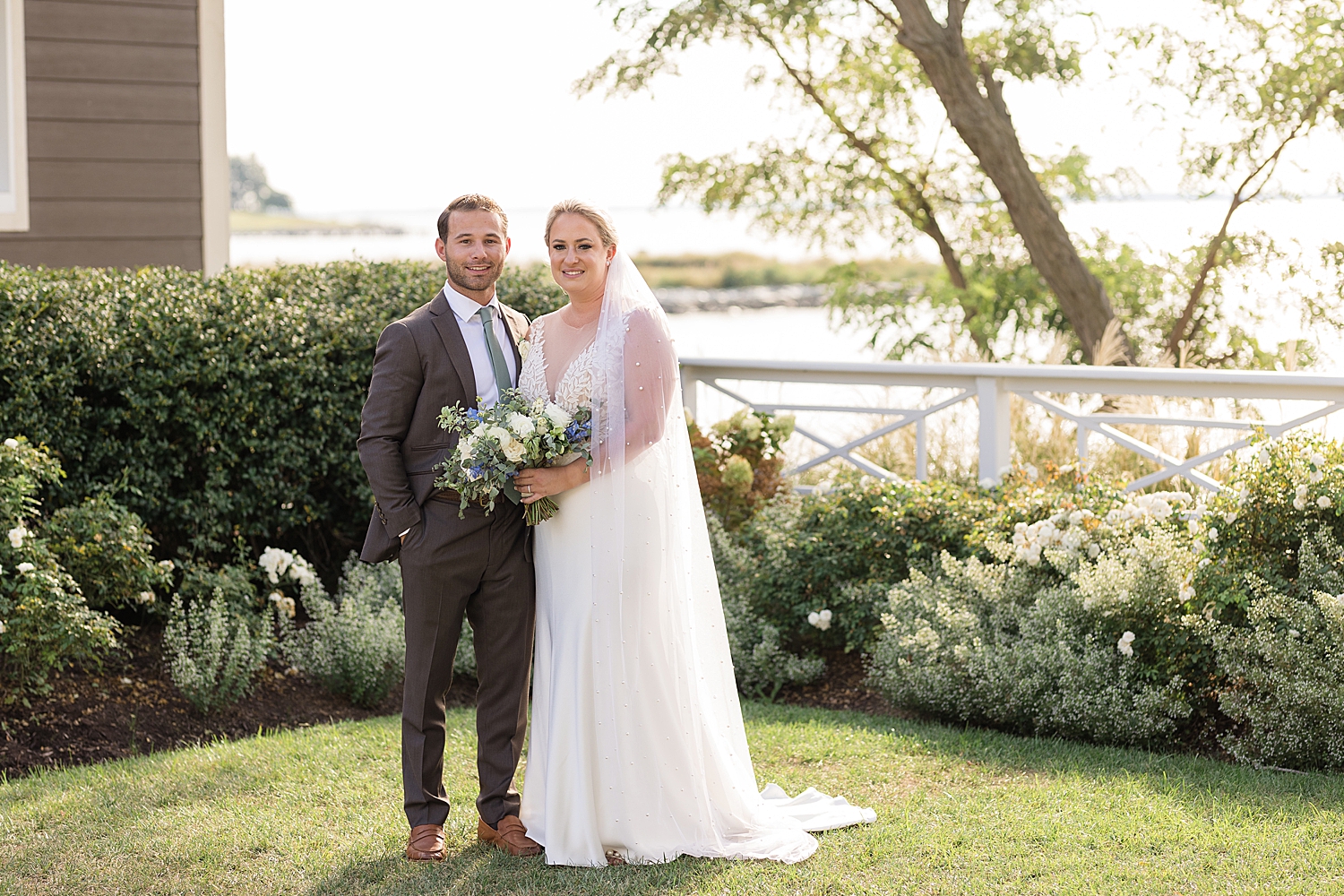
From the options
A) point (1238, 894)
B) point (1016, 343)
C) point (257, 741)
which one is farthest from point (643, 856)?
point (1016, 343)

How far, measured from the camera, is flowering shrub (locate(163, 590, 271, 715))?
17.6ft

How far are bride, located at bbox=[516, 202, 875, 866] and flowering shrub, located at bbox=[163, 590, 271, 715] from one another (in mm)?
2089

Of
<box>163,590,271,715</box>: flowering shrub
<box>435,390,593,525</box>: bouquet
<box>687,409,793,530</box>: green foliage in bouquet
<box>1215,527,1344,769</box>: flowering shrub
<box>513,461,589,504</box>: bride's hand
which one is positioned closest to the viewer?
<box>435,390,593,525</box>: bouquet

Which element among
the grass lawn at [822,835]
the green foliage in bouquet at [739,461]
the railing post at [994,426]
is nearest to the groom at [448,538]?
the grass lawn at [822,835]

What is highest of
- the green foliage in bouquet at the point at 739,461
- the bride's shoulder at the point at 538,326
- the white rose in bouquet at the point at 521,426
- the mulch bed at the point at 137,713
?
the bride's shoulder at the point at 538,326

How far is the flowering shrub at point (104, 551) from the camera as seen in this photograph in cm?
540

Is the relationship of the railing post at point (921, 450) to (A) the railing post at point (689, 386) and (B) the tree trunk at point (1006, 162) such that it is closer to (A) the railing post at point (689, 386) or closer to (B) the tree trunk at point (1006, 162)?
(A) the railing post at point (689, 386)

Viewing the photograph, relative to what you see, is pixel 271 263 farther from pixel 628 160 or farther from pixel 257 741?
pixel 628 160

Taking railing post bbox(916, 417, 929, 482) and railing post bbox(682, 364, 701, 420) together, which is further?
railing post bbox(682, 364, 701, 420)

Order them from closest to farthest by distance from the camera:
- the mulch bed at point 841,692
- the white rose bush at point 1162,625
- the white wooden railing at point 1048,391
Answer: the white rose bush at point 1162,625
the mulch bed at point 841,692
the white wooden railing at point 1048,391

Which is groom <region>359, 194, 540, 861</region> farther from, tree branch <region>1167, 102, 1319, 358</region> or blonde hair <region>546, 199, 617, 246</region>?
tree branch <region>1167, 102, 1319, 358</region>

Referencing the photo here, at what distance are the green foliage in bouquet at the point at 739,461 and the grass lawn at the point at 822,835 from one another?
204cm

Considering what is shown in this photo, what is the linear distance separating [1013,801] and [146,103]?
21.9 ft

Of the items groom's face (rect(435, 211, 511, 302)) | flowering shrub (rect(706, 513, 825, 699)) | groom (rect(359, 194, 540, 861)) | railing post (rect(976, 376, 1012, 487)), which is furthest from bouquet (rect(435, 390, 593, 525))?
railing post (rect(976, 376, 1012, 487))
